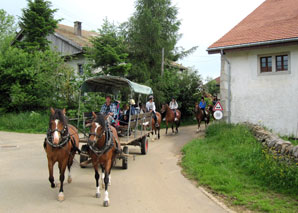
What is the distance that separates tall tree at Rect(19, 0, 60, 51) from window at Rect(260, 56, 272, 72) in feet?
55.6

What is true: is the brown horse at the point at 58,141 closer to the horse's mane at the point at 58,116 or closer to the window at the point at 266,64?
the horse's mane at the point at 58,116

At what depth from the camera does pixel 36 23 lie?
71.7 feet

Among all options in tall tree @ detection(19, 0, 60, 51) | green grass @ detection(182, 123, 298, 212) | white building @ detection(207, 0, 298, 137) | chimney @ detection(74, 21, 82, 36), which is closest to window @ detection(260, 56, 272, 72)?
white building @ detection(207, 0, 298, 137)

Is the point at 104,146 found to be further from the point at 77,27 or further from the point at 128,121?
the point at 77,27

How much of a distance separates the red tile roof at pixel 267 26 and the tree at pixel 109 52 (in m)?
6.19

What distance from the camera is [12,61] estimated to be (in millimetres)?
19422

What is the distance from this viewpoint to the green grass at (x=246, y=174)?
545 centimetres

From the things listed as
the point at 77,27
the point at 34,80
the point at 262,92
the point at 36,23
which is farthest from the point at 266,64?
the point at 77,27

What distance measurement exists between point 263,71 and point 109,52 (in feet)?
30.0

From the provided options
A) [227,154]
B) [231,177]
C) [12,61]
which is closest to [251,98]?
[227,154]

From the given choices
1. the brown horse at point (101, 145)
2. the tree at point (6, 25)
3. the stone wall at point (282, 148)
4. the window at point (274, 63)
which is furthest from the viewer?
the tree at point (6, 25)

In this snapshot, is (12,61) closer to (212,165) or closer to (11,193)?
(11,193)

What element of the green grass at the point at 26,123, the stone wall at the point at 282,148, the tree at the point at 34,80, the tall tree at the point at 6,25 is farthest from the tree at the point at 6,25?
the stone wall at the point at 282,148

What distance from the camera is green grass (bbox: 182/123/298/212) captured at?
17.9ft
